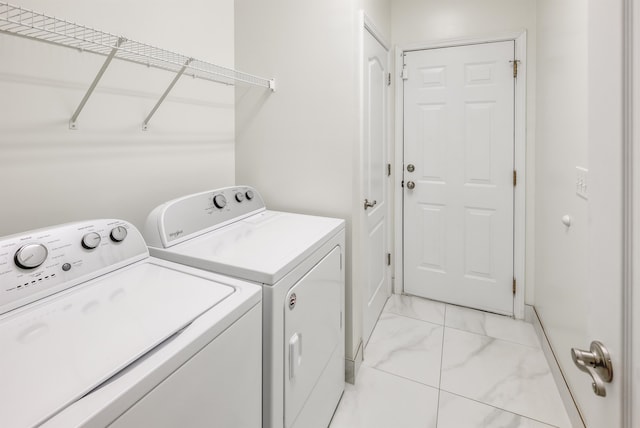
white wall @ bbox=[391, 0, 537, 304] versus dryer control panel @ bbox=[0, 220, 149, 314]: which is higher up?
white wall @ bbox=[391, 0, 537, 304]

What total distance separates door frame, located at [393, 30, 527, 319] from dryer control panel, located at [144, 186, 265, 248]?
148 cm

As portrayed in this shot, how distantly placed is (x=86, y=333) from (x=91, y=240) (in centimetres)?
41

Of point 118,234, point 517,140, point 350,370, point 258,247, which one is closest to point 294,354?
point 258,247

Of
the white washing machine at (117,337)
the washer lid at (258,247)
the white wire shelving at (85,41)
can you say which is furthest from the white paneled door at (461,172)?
the white washing machine at (117,337)

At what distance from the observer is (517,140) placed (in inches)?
97.3

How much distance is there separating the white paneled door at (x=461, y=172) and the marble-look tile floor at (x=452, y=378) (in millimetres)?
336

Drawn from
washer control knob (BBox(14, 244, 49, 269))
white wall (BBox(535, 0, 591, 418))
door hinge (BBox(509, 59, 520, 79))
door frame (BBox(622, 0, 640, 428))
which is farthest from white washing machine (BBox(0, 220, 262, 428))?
door hinge (BBox(509, 59, 520, 79))

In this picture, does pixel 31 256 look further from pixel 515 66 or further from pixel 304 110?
pixel 515 66

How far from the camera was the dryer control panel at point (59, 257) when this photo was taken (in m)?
0.85

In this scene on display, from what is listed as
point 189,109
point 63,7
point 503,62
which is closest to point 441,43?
point 503,62

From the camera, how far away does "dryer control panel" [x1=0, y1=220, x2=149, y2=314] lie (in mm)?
846

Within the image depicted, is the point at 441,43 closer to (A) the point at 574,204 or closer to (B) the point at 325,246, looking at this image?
(A) the point at 574,204

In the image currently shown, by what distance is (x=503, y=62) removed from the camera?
8.08 ft

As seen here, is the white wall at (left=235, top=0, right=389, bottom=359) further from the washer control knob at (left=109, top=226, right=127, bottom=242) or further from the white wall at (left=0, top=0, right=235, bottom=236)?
the washer control knob at (left=109, top=226, right=127, bottom=242)
